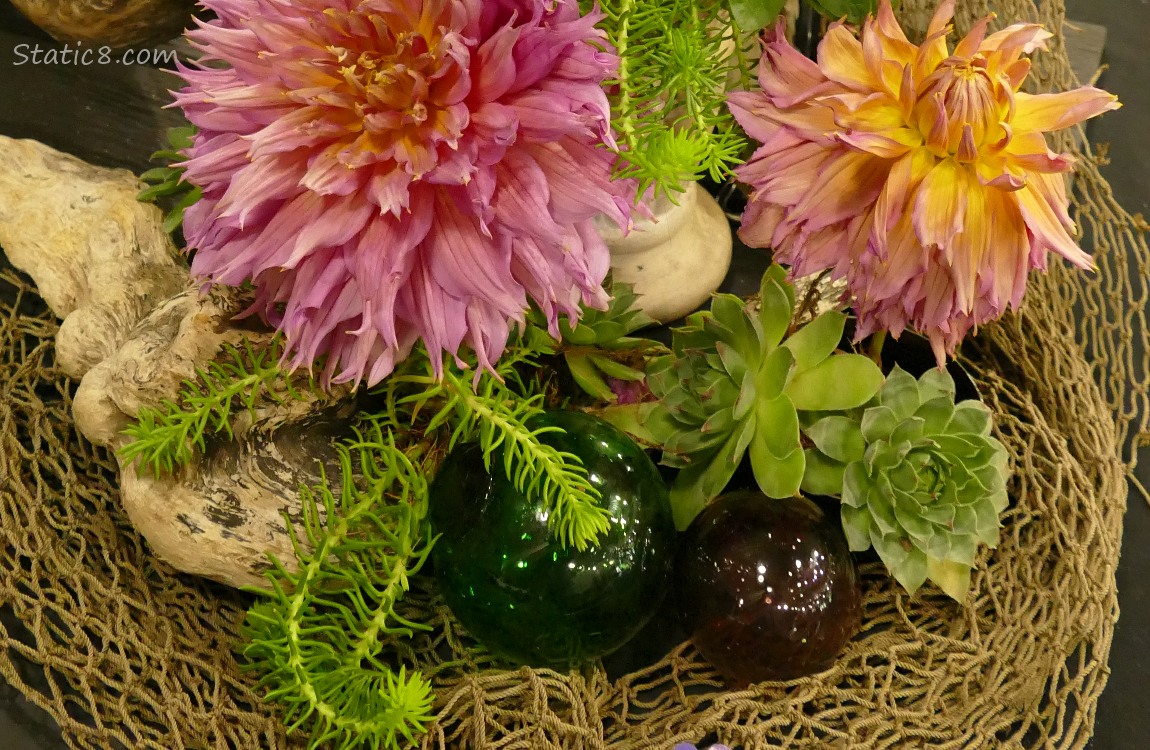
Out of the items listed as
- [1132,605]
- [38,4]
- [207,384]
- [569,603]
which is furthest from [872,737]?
[38,4]

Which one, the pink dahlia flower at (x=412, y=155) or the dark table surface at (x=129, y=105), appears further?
the dark table surface at (x=129, y=105)

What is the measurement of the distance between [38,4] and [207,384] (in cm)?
41

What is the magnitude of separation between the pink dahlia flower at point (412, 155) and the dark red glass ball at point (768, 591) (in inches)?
6.9

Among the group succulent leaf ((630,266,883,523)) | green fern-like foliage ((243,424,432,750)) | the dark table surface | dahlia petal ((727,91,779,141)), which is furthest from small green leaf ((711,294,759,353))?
the dark table surface

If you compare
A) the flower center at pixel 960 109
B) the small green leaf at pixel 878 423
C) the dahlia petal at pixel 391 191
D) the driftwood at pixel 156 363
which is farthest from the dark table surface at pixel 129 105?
the dahlia petal at pixel 391 191

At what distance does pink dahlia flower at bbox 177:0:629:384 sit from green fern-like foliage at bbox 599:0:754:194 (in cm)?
4

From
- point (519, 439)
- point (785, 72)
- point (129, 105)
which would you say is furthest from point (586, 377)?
point (129, 105)

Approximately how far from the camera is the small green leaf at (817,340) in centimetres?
54

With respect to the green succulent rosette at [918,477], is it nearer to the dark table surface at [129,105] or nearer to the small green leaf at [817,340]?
the small green leaf at [817,340]

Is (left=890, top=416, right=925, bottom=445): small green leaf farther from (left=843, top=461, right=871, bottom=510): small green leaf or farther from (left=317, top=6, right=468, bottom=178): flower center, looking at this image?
(left=317, top=6, right=468, bottom=178): flower center

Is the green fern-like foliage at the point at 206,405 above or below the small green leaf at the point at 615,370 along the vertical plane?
above

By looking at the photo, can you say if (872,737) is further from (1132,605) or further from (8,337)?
(8,337)

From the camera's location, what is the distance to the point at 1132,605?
0.67 meters

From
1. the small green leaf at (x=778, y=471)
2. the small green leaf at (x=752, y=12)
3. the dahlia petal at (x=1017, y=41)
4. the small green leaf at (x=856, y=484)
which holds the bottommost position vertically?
the small green leaf at (x=856, y=484)
